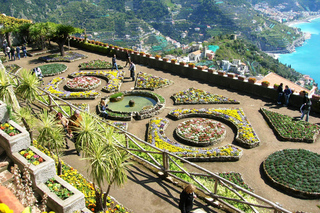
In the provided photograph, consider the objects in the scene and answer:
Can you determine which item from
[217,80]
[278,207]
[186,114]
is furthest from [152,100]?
[278,207]

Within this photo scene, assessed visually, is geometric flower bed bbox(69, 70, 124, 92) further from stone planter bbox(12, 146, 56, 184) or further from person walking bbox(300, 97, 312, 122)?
stone planter bbox(12, 146, 56, 184)

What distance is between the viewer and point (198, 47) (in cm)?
12594

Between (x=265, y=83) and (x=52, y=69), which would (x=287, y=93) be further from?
(x=52, y=69)

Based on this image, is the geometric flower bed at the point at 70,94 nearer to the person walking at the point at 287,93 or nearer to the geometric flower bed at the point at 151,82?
the geometric flower bed at the point at 151,82

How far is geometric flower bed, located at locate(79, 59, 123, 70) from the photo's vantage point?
27.1m

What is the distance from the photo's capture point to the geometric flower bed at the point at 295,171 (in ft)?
38.5

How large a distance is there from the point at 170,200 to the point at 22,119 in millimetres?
6827

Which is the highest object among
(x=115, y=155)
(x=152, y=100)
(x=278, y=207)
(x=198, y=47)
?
(x=115, y=155)

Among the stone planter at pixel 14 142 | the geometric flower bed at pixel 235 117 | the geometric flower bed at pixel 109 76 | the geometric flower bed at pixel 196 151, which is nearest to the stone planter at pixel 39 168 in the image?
the stone planter at pixel 14 142

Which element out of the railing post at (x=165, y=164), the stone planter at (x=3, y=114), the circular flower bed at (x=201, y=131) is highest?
the stone planter at (x=3, y=114)

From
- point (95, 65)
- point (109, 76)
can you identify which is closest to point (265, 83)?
point (109, 76)

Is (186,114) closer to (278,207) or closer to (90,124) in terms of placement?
(90,124)

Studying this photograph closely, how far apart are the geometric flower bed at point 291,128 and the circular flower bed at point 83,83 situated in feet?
45.1

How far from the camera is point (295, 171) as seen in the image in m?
12.8
